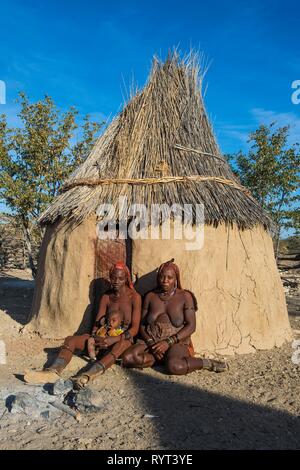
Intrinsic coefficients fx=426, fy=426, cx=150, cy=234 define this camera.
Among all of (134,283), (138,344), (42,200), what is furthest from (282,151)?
(138,344)

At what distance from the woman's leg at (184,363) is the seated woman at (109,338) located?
0.50 meters

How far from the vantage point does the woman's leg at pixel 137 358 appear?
447 cm

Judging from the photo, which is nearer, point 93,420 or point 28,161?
point 93,420

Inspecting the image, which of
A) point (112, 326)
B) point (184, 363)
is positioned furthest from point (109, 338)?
point (184, 363)

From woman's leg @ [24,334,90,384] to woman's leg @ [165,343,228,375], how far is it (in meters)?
0.95

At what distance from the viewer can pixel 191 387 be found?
408cm

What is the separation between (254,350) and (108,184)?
2.83 metres

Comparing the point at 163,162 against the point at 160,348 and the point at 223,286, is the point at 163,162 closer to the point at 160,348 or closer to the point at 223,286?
the point at 223,286

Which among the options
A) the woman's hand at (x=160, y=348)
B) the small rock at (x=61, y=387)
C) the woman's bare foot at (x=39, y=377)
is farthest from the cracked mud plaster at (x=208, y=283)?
the small rock at (x=61, y=387)

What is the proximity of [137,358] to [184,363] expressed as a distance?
1.63 feet

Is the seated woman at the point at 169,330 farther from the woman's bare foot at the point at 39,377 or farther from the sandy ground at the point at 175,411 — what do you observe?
the woman's bare foot at the point at 39,377

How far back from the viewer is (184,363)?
14.3ft
